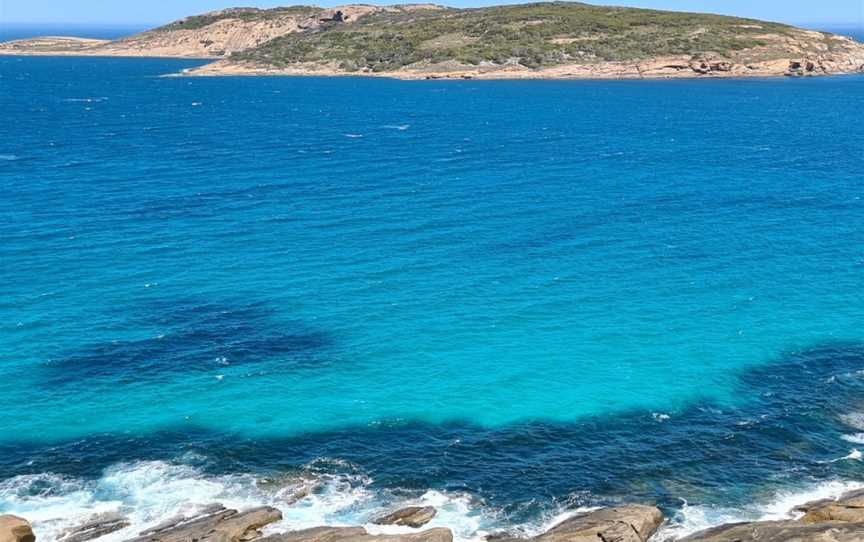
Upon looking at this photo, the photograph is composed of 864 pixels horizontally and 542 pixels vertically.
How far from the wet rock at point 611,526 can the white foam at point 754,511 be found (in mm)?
1286

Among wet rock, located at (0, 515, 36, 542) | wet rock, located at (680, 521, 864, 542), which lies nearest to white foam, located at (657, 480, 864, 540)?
wet rock, located at (680, 521, 864, 542)

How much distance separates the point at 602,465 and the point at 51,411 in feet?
145

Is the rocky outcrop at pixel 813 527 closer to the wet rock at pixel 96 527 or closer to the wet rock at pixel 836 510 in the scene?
the wet rock at pixel 836 510

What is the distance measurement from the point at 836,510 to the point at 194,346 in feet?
182

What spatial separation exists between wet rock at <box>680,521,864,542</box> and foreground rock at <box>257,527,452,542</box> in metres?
15.4

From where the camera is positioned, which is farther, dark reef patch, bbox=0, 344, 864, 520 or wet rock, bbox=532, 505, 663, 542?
dark reef patch, bbox=0, 344, 864, 520

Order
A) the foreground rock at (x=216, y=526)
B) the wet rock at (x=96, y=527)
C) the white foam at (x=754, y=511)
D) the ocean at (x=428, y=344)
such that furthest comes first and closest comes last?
the ocean at (x=428, y=344)
the white foam at (x=754, y=511)
the wet rock at (x=96, y=527)
the foreground rock at (x=216, y=526)

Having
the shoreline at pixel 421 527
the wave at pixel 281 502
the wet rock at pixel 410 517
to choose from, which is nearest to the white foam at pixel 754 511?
the wave at pixel 281 502

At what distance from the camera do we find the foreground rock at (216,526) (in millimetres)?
51938

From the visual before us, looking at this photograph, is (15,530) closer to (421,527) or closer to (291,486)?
(291,486)

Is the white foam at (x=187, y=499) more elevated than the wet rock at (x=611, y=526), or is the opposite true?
the wet rock at (x=611, y=526)

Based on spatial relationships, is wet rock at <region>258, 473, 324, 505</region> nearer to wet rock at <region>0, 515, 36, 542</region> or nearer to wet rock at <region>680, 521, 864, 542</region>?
wet rock at <region>0, 515, 36, 542</region>

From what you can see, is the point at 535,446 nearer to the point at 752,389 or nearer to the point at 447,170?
the point at 752,389

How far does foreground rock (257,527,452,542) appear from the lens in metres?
50.6
